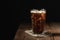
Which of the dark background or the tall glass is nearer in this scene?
the tall glass

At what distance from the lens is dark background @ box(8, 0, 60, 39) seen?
235 centimetres

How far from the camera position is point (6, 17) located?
2441 mm

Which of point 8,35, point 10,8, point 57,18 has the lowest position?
point 8,35

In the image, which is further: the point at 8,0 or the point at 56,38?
the point at 8,0

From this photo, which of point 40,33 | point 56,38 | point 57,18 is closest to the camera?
point 56,38

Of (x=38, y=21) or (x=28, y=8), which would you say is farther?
(x=28, y=8)

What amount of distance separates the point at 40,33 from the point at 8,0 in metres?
1.33

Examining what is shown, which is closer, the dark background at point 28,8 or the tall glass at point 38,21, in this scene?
the tall glass at point 38,21

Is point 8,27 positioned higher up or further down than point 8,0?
further down

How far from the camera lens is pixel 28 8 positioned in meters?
2.38

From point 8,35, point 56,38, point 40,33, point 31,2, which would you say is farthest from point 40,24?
point 8,35

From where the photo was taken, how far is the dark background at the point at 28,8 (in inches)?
92.4

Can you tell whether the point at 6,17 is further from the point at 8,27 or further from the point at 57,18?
the point at 57,18

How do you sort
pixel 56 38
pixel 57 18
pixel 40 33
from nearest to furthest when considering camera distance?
pixel 56 38 < pixel 40 33 < pixel 57 18
